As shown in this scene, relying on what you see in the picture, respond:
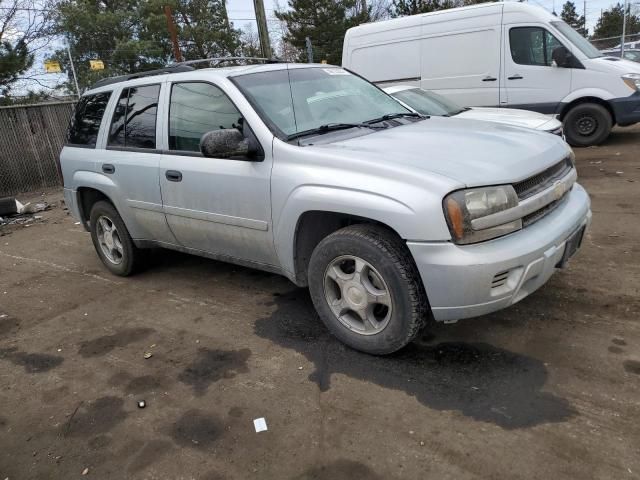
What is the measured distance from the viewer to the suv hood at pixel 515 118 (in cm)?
686

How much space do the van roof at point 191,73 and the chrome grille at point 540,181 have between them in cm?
210

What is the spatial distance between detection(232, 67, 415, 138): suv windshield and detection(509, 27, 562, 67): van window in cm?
622

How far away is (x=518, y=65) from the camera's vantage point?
9.55 meters

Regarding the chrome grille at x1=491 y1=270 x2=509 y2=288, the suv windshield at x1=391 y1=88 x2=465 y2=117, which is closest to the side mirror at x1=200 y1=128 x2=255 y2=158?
the chrome grille at x1=491 y1=270 x2=509 y2=288

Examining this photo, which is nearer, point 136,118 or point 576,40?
point 136,118

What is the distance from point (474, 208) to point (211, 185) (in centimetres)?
196

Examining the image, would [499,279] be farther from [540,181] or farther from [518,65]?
[518,65]

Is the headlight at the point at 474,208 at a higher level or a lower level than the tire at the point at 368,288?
higher

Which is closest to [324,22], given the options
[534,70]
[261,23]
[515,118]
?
[261,23]

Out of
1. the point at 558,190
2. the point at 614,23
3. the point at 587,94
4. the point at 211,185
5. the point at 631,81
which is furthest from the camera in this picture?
the point at 614,23

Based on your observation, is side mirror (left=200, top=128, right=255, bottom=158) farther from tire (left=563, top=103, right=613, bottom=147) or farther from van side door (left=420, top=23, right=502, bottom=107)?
tire (left=563, top=103, right=613, bottom=147)

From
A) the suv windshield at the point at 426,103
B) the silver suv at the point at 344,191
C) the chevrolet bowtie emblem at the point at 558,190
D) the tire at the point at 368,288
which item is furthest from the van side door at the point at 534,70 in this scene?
the tire at the point at 368,288

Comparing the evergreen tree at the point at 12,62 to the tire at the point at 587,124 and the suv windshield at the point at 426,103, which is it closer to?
the suv windshield at the point at 426,103

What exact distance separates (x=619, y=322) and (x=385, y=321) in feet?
5.20
